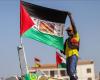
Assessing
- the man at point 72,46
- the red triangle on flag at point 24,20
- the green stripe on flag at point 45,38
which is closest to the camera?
the man at point 72,46

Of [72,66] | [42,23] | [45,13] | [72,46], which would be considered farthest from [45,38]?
[72,66]

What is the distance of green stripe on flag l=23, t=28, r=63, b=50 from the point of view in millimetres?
10922

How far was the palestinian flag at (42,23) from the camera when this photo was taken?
36.0 feet

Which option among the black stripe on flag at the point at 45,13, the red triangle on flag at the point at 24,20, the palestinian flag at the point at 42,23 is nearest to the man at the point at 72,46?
the palestinian flag at the point at 42,23

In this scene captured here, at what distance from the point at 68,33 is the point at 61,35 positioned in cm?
87

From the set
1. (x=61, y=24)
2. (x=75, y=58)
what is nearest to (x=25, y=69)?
(x=75, y=58)

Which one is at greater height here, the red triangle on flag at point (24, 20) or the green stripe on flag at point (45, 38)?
the red triangle on flag at point (24, 20)

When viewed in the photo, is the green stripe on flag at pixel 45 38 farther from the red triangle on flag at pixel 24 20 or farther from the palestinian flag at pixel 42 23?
the red triangle on flag at pixel 24 20

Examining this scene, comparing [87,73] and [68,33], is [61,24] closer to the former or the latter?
[68,33]

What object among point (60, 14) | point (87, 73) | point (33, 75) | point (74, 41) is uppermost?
point (60, 14)

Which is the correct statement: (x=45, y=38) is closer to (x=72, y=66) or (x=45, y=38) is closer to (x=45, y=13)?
(x=45, y=13)

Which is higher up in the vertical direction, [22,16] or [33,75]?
[22,16]

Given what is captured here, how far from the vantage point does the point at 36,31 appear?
1106 centimetres

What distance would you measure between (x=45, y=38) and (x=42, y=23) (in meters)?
0.47
